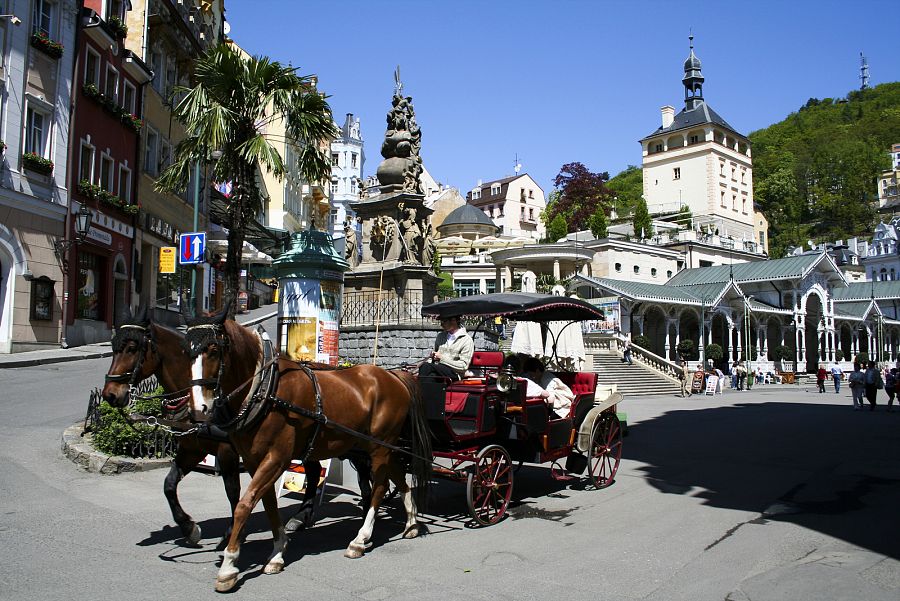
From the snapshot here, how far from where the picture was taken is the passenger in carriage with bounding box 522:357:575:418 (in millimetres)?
9805

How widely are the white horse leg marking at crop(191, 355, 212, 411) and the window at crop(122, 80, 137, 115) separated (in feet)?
89.0

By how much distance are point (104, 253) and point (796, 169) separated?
105 metres

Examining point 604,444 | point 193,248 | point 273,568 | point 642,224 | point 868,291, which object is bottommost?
point 273,568

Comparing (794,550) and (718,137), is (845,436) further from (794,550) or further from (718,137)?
(718,137)

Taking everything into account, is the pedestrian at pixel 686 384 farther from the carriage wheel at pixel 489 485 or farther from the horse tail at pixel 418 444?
the horse tail at pixel 418 444

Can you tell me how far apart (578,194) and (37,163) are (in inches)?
2561

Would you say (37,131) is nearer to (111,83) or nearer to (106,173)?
(106,173)

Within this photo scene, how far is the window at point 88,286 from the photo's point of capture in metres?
25.2

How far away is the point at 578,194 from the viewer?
80.2 meters

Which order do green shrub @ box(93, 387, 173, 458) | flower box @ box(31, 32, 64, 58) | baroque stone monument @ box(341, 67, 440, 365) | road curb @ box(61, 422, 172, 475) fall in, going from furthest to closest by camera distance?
flower box @ box(31, 32, 64, 58) < baroque stone monument @ box(341, 67, 440, 365) < green shrub @ box(93, 387, 173, 458) < road curb @ box(61, 422, 172, 475)

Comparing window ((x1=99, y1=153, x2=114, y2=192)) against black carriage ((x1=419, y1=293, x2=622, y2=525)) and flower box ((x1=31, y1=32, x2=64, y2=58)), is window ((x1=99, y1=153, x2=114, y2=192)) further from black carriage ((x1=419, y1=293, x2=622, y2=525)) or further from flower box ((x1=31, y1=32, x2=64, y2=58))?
black carriage ((x1=419, y1=293, x2=622, y2=525))

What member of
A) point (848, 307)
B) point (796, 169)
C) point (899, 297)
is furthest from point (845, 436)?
point (796, 169)

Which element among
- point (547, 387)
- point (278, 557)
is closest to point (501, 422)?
point (547, 387)

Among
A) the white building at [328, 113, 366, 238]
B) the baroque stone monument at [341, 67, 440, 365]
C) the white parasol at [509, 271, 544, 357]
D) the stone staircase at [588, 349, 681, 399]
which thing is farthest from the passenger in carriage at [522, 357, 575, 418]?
the white building at [328, 113, 366, 238]
